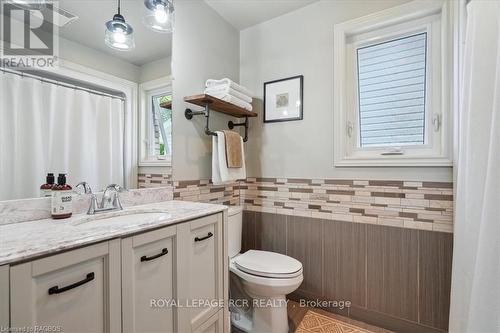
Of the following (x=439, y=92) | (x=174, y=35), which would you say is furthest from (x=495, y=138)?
(x=174, y=35)

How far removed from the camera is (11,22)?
96 cm

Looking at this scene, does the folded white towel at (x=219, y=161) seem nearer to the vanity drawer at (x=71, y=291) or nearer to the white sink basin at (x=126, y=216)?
the white sink basin at (x=126, y=216)

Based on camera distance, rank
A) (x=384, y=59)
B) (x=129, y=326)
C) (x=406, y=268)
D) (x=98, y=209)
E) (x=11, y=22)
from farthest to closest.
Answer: (x=384, y=59) < (x=406, y=268) < (x=98, y=209) < (x=11, y=22) < (x=129, y=326)

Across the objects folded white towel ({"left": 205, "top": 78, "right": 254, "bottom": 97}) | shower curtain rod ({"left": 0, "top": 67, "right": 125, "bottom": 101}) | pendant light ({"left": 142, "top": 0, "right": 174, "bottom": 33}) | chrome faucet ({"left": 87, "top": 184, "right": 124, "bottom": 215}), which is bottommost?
chrome faucet ({"left": 87, "top": 184, "right": 124, "bottom": 215})

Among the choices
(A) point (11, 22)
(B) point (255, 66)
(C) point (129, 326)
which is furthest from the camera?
(B) point (255, 66)

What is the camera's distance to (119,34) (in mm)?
1331

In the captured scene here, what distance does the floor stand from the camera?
1.59m

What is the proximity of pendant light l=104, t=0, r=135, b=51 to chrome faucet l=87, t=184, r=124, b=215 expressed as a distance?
31.0 inches

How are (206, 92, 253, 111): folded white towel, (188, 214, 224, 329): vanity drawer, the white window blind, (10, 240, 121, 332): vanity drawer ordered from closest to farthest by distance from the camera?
(10, 240, 121, 332): vanity drawer → (188, 214, 224, 329): vanity drawer → the white window blind → (206, 92, 253, 111): folded white towel

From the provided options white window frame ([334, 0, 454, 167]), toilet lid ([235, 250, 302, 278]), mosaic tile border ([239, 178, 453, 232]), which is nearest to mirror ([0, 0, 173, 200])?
toilet lid ([235, 250, 302, 278])

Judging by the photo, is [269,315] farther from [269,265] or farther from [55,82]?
[55,82]

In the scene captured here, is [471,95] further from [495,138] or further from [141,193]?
[141,193]

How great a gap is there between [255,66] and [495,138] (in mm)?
1724

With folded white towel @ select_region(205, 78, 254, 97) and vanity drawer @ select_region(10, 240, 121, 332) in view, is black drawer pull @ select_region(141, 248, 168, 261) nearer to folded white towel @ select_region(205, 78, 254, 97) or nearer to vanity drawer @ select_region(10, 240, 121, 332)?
vanity drawer @ select_region(10, 240, 121, 332)
